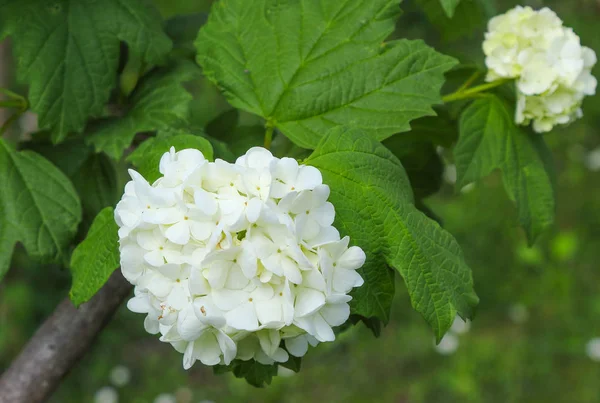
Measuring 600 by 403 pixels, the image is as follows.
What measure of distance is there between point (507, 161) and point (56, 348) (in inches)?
44.8

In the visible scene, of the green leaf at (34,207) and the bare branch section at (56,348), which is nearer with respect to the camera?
the green leaf at (34,207)

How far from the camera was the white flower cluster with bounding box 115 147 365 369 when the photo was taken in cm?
100

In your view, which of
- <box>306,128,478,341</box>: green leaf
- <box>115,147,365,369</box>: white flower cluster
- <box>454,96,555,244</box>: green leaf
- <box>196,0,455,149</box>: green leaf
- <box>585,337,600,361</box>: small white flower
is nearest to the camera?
<box>115,147,365,369</box>: white flower cluster

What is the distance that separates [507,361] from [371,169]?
2.97 m

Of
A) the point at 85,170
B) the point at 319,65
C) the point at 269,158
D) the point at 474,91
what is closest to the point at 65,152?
the point at 85,170

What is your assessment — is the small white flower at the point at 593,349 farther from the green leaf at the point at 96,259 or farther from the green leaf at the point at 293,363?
the green leaf at the point at 96,259

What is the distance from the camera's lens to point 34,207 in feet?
4.89

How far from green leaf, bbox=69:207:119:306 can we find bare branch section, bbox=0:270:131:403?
36 cm

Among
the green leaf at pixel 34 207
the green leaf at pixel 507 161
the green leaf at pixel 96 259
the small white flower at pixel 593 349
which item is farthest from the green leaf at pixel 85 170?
the small white flower at pixel 593 349

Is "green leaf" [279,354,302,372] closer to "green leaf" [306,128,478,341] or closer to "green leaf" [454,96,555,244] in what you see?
"green leaf" [306,128,478,341]

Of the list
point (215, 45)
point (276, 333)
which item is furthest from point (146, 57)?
point (276, 333)

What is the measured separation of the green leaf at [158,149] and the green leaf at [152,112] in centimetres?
11

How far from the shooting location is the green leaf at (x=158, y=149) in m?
1.21

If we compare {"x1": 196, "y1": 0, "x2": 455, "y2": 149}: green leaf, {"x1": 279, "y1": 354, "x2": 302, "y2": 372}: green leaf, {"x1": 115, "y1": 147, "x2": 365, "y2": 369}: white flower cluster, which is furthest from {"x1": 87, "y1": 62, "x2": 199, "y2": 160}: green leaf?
{"x1": 279, "y1": 354, "x2": 302, "y2": 372}: green leaf
